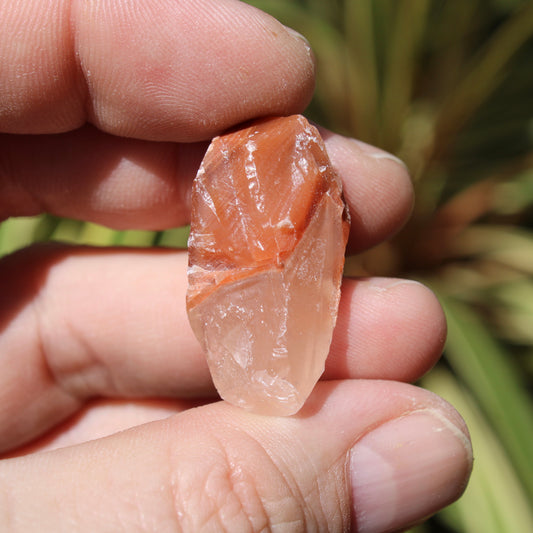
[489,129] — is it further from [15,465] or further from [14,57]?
[15,465]

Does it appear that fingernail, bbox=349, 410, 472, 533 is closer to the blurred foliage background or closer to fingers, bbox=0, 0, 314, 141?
the blurred foliage background

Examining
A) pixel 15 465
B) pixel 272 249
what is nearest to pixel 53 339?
pixel 15 465

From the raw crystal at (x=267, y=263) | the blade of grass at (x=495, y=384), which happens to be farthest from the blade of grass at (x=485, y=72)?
the raw crystal at (x=267, y=263)

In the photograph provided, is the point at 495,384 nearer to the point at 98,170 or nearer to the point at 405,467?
the point at 405,467

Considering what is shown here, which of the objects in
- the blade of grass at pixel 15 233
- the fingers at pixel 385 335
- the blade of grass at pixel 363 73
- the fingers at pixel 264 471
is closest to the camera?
the fingers at pixel 264 471

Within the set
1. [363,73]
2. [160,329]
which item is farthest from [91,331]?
[363,73]

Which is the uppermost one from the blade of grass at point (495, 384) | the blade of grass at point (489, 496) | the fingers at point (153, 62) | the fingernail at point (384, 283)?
the fingers at point (153, 62)

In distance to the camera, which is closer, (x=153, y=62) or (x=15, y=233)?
(x=153, y=62)

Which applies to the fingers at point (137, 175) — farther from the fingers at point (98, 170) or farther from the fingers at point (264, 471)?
the fingers at point (264, 471)
